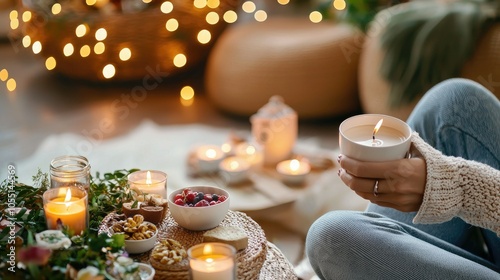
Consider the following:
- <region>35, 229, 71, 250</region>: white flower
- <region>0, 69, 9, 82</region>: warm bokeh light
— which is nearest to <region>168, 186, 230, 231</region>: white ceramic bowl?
<region>35, 229, 71, 250</region>: white flower

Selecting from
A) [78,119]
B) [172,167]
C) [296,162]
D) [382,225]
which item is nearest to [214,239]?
[382,225]

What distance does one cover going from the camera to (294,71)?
2.58m

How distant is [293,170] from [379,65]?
1.88 feet

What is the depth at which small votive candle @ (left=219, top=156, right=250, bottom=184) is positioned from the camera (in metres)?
2.08

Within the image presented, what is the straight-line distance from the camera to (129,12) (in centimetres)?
282

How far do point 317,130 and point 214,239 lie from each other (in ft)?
5.10

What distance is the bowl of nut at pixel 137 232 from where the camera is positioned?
3.62 feet

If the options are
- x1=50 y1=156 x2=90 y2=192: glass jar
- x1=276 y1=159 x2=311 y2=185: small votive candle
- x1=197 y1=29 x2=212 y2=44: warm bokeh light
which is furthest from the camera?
x1=197 y1=29 x2=212 y2=44: warm bokeh light

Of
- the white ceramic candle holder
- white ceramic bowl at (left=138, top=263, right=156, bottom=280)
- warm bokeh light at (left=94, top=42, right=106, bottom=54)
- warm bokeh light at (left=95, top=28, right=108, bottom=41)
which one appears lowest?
warm bokeh light at (left=94, top=42, right=106, bottom=54)

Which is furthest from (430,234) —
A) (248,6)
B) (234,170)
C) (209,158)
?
(248,6)

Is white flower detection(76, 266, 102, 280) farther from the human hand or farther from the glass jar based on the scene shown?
the human hand

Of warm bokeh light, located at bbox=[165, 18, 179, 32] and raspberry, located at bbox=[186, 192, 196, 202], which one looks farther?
warm bokeh light, located at bbox=[165, 18, 179, 32]

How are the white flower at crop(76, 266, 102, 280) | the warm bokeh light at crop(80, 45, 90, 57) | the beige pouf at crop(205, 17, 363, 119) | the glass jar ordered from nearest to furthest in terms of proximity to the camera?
the white flower at crop(76, 266, 102, 280) → the glass jar → the beige pouf at crop(205, 17, 363, 119) → the warm bokeh light at crop(80, 45, 90, 57)

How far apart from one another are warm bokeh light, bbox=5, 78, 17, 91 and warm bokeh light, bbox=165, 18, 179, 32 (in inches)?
29.6
